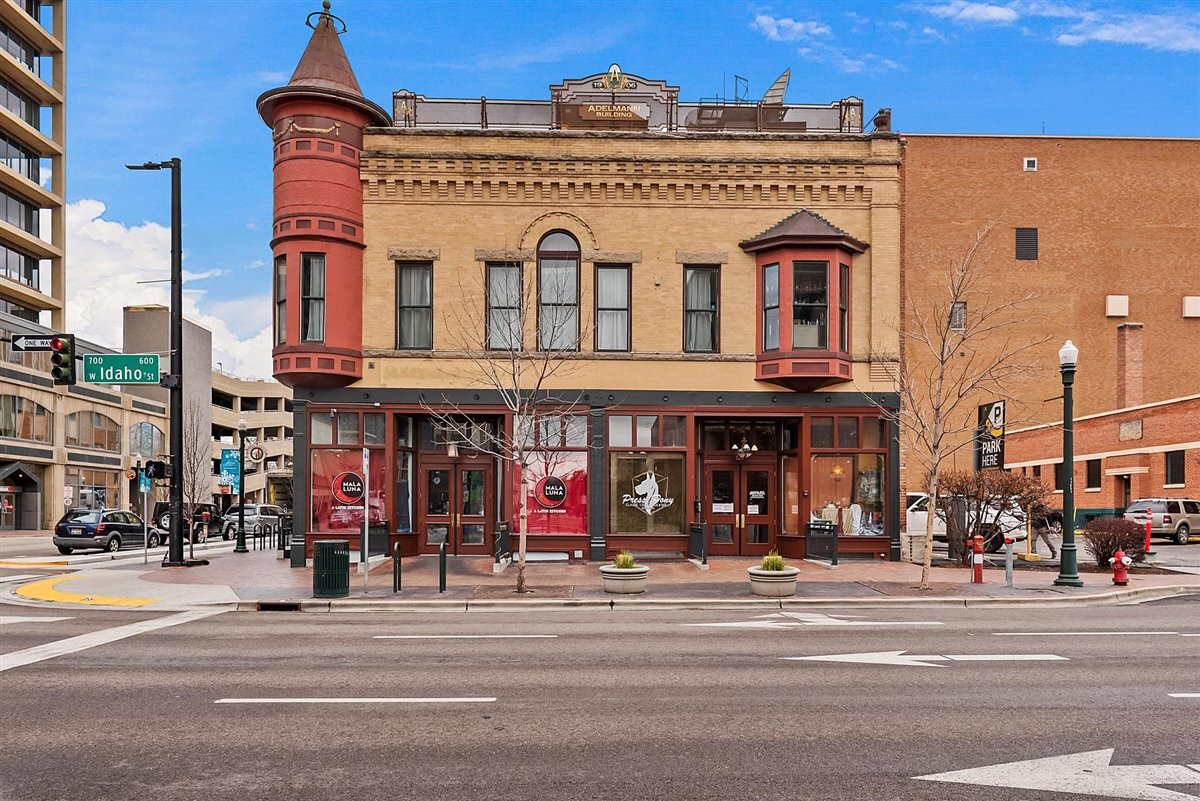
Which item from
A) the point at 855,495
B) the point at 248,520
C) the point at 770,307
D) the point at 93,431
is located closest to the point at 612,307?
the point at 770,307

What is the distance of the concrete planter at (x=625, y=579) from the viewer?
56.7ft

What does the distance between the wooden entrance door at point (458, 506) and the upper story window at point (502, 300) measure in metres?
3.35

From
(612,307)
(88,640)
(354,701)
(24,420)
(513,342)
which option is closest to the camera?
(354,701)

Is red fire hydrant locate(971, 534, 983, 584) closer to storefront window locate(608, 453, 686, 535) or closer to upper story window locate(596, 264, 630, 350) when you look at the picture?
storefront window locate(608, 453, 686, 535)

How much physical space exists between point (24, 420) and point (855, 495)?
175 feet

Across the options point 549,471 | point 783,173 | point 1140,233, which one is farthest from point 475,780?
Answer: point 1140,233

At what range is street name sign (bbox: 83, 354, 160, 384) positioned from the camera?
2208 centimetres

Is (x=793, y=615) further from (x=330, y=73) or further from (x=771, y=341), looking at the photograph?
(x=330, y=73)

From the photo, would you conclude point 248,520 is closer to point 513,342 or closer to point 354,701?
point 513,342

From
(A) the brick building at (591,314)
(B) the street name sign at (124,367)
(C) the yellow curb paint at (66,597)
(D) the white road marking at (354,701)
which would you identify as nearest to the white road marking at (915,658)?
(D) the white road marking at (354,701)

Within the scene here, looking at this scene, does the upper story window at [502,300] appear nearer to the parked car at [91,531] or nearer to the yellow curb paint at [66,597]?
the yellow curb paint at [66,597]

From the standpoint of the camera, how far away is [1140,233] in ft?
161

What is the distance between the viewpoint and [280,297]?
22.7 meters

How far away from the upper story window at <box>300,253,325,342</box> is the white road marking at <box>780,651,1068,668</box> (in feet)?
51.1
